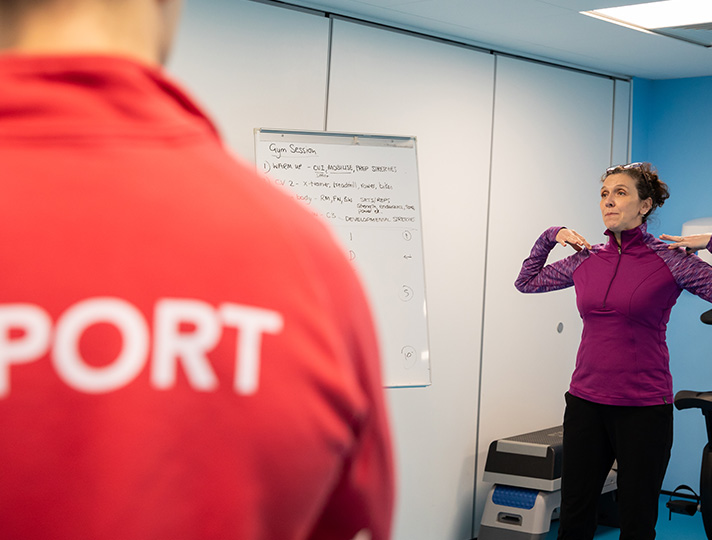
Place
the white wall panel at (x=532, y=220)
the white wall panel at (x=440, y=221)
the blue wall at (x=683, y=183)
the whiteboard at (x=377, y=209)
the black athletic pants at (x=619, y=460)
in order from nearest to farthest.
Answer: the black athletic pants at (x=619, y=460)
the whiteboard at (x=377, y=209)
the white wall panel at (x=440, y=221)
the white wall panel at (x=532, y=220)
the blue wall at (x=683, y=183)

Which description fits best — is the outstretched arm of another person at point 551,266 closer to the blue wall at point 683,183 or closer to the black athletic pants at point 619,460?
the black athletic pants at point 619,460

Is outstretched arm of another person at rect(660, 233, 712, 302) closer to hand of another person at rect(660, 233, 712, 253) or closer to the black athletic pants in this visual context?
hand of another person at rect(660, 233, 712, 253)

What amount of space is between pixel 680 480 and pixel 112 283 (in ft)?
17.1

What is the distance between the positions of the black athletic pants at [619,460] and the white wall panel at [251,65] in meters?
1.68

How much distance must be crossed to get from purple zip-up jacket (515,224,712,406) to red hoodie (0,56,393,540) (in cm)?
291

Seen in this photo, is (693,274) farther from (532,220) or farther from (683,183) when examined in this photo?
(683,183)

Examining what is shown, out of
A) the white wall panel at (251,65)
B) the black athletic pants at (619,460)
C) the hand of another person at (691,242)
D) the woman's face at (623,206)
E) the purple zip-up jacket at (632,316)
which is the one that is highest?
the white wall panel at (251,65)

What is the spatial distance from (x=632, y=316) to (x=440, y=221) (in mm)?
1209

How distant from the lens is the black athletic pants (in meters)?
3.19

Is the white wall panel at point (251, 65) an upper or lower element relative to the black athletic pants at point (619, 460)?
upper

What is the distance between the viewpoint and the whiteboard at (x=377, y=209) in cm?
352

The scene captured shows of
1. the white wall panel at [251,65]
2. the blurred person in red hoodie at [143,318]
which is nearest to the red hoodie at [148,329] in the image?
the blurred person in red hoodie at [143,318]

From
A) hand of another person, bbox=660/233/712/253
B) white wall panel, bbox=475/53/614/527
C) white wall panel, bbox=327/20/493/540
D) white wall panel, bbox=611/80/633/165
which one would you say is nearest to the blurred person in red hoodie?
hand of another person, bbox=660/233/712/253

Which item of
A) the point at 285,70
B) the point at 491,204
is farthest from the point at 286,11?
the point at 491,204
